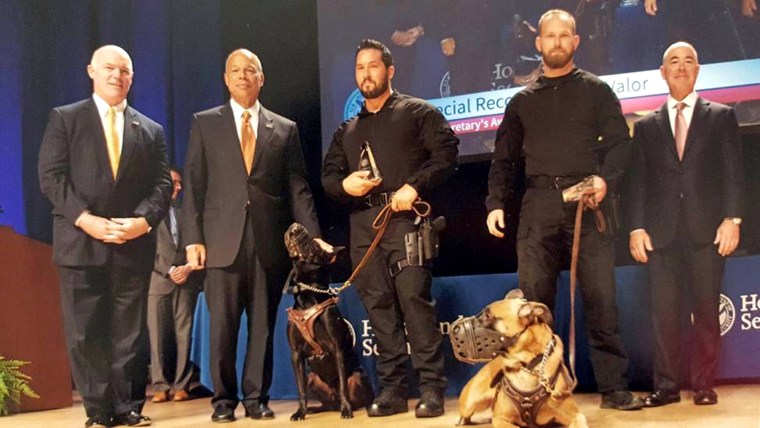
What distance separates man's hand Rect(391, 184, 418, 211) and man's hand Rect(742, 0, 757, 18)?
260 cm

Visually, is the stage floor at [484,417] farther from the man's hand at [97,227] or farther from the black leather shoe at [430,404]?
the man's hand at [97,227]

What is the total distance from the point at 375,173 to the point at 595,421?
58.7 inches

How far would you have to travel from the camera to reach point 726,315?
15.5ft

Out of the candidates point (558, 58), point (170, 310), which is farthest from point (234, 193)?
point (170, 310)

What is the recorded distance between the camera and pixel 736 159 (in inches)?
160

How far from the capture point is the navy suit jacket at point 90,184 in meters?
4.05

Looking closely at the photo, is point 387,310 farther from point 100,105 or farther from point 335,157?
point 100,105

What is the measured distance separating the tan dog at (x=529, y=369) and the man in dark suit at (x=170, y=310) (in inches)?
122

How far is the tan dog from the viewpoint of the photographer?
3.16m

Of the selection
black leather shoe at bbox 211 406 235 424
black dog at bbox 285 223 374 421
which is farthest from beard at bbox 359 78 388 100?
black leather shoe at bbox 211 406 235 424

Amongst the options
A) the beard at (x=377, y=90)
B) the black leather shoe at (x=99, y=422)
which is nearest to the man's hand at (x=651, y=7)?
the beard at (x=377, y=90)

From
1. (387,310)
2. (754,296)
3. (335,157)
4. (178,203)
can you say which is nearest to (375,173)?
(335,157)

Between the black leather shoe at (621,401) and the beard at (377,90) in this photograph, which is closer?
the black leather shoe at (621,401)

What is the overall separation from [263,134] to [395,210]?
32.5 inches
